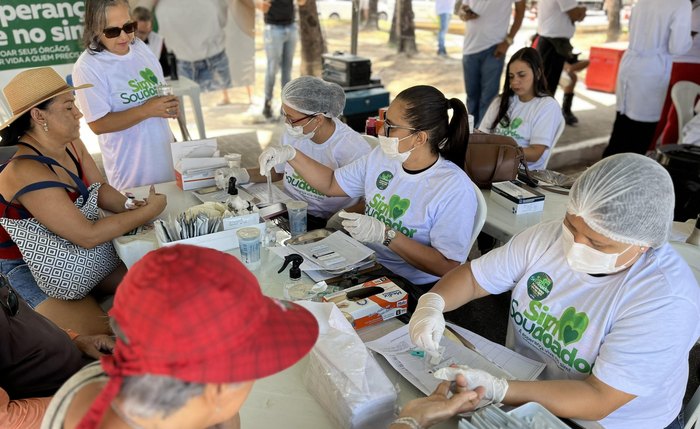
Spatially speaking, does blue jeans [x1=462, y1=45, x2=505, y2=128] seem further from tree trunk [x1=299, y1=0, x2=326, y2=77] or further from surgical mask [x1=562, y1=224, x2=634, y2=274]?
surgical mask [x1=562, y1=224, x2=634, y2=274]

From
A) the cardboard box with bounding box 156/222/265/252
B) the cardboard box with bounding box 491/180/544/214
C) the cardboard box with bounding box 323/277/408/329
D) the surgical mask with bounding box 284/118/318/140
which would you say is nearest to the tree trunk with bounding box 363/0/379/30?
the surgical mask with bounding box 284/118/318/140

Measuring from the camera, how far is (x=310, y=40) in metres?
5.80

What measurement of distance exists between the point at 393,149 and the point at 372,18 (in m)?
4.45

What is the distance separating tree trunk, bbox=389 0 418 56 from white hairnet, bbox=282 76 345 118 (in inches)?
164

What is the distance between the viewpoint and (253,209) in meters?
2.13

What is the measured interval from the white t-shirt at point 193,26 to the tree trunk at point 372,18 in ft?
5.60

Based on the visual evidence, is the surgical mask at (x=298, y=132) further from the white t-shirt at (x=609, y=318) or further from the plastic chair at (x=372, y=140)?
the white t-shirt at (x=609, y=318)

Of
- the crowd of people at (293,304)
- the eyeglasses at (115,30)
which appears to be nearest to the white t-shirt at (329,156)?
the crowd of people at (293,304)

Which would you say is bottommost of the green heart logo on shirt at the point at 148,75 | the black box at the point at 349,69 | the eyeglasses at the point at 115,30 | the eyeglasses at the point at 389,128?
the black box at the point at 349,69

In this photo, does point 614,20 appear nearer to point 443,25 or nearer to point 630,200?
point 443,25

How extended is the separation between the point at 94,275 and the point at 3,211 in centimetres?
39

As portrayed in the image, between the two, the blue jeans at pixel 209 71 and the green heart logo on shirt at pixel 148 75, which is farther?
the blue jeans at pixel 209 71

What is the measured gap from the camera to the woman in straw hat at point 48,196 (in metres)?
1.87

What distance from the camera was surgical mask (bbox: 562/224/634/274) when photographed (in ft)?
4.34
